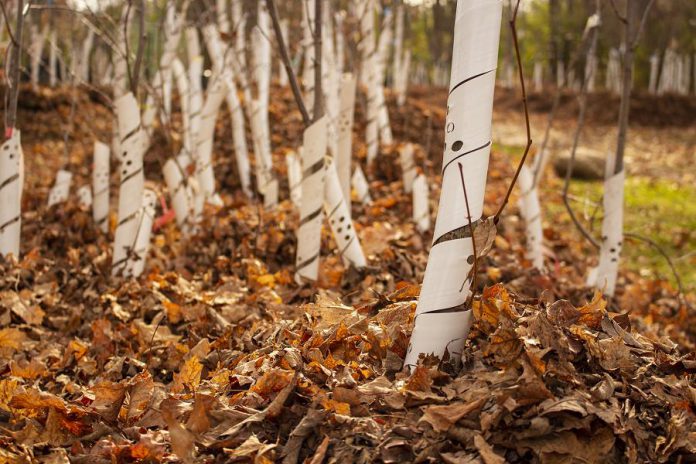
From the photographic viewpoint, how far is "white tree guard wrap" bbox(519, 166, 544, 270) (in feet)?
16.9

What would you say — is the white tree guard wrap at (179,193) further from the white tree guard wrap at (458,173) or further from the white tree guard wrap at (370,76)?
the white tree guard wrap at (458,173)

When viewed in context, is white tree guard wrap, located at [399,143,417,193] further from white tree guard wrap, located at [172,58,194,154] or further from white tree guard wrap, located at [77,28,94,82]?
white tree guard wrap, located at [77,28,94,82]

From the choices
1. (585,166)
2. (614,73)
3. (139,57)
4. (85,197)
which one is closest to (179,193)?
(85,197)

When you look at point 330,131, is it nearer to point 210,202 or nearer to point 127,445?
point 210,202

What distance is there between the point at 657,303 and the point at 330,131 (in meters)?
3.32

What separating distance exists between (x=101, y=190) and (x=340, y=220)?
2.36 meters

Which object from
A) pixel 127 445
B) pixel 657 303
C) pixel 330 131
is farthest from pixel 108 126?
pixel 127 445

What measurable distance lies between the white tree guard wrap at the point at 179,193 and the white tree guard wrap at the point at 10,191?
3.86 ft

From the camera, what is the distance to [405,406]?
6.15 ft

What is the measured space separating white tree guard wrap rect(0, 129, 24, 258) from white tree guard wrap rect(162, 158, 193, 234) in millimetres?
1177

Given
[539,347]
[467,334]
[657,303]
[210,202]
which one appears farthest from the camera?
[210,202]

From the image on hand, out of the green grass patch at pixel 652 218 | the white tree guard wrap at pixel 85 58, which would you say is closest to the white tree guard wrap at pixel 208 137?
the green grass patch at pixel 652 218

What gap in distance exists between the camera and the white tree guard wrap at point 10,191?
406 centimetres

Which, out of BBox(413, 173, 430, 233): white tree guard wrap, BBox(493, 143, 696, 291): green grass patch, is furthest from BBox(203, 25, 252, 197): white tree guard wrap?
BBox(493, 143, 696, 291): green grass patch
